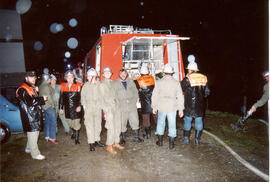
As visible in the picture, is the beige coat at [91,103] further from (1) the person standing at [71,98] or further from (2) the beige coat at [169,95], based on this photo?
(2) the beige coat at [169,95]

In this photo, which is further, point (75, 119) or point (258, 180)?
point (75, 119)

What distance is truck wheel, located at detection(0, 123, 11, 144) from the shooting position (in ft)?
19.1

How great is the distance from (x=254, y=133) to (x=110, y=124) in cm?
477

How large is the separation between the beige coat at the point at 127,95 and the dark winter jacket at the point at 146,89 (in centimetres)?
30

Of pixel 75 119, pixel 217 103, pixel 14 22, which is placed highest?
pixel 14 22

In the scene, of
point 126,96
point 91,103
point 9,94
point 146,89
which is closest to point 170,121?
point 146,89

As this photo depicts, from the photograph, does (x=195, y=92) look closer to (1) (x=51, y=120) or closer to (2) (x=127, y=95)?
(2) (x=127, y=95)

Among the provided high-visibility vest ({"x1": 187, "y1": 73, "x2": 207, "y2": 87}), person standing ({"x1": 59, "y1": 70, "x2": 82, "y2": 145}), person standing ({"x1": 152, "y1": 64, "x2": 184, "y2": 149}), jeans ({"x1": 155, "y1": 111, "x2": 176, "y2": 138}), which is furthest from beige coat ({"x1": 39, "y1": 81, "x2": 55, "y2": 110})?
high-visibility vest ({"x1": 187, "y1": 73, "x2": 207, "y2": 87})

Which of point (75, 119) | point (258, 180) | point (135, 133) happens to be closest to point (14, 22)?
point (75, 119)

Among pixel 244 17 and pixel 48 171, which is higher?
pixel 244 17

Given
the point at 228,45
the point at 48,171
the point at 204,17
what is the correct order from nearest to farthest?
the point at 48,171 < the point at 204,17 < the point at 228,45

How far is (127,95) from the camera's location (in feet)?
17.7

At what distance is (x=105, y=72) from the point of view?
5000 mm

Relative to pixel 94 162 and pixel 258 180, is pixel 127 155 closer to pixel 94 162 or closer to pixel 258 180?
pixel 94 162
